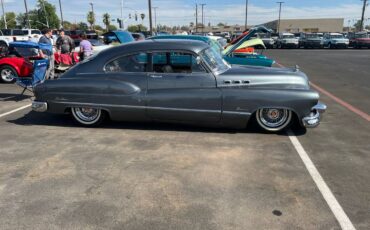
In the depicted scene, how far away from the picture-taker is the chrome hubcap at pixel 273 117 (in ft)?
19.3

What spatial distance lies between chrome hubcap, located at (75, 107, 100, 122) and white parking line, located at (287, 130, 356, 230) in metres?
3.46

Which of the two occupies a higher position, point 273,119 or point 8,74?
point 8,74

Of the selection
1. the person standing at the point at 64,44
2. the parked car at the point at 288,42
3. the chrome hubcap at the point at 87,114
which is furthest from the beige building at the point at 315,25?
the chrome hubcap at the point at 87,114

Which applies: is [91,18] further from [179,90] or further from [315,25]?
[179,90]

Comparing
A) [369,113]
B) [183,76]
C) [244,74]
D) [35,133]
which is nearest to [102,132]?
[35,133]

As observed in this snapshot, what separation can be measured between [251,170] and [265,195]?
0.66 m

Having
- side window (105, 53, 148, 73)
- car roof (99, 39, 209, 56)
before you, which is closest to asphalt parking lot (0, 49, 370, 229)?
side window (105, 53, 148, 73)

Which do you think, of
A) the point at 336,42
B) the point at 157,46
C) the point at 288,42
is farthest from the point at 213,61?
the point at 288,42

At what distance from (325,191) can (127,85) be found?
11.7 ft

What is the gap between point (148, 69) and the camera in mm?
6027

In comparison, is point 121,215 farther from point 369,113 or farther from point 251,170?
point 369,113

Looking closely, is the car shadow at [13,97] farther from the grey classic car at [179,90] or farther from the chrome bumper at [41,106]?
the grey classic car at [179,90]

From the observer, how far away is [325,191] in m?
3.91

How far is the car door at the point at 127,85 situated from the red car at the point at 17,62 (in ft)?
18.4
